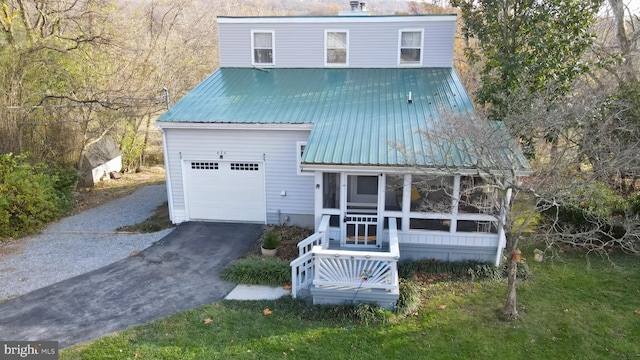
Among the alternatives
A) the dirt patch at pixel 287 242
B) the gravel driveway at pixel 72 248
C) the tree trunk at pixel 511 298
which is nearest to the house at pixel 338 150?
the dirt patch at pixel 287 242

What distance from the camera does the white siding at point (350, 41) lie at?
13.4m

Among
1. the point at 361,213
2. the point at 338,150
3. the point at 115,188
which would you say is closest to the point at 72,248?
the point at 338,150

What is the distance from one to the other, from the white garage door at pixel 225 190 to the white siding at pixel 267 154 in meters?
0.24

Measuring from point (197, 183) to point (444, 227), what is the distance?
285 inches

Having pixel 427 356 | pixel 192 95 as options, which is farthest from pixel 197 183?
pixel 427 356

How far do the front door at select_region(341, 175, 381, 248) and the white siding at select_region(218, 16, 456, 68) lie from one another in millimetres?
5694

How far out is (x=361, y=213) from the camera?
382 inches

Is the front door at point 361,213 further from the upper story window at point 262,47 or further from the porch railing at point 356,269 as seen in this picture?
the upper story window at point 262,47

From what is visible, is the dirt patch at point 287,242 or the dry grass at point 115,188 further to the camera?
the dry grass at point 115,188

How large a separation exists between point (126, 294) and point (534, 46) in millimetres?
12019

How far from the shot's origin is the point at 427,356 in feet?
21.1

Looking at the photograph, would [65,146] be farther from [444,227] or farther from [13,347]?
[444,227]

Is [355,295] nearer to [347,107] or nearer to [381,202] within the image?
[381,202]

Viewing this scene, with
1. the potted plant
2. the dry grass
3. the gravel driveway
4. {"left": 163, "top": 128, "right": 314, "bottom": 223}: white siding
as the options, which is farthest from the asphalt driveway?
the dry grass
